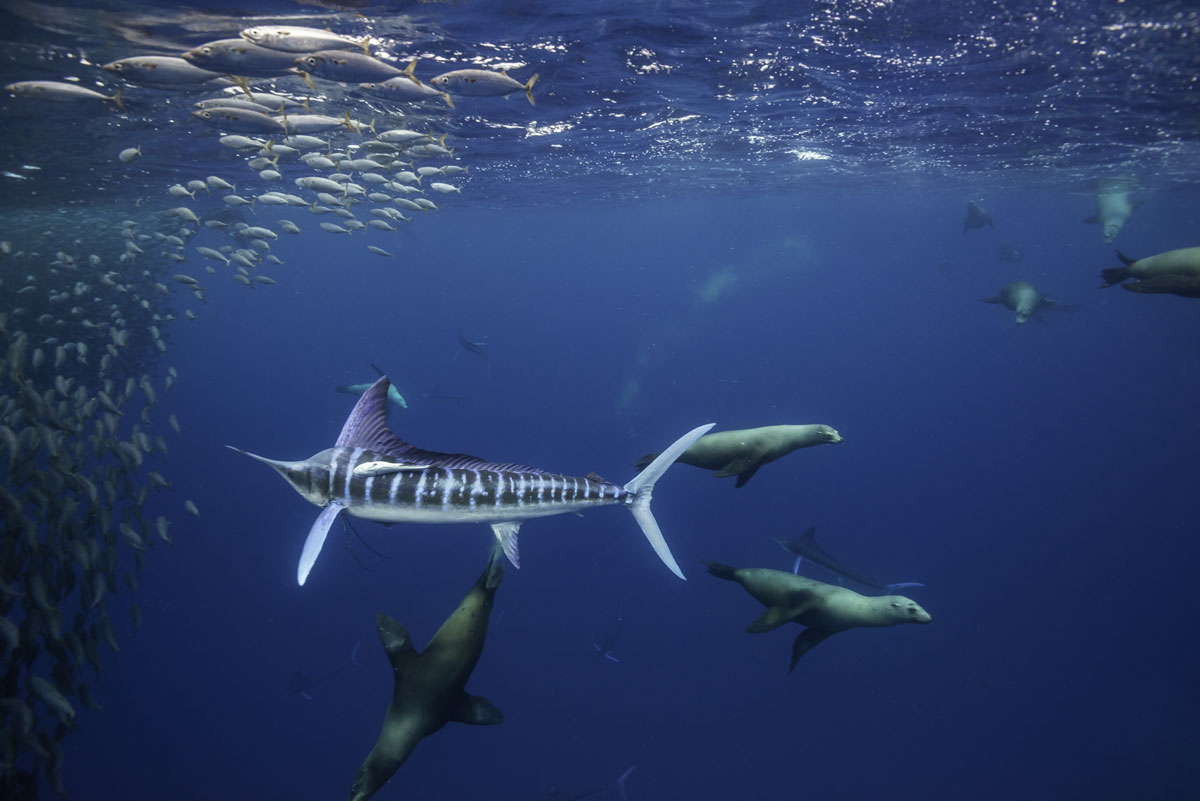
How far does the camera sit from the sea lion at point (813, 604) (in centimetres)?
428

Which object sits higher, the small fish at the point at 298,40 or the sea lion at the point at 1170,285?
the small fish at the point at 298,40

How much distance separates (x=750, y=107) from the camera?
1684 cm

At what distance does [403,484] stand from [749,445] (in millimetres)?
2758

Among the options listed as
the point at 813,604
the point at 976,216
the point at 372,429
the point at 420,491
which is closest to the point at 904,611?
the point at 813,604

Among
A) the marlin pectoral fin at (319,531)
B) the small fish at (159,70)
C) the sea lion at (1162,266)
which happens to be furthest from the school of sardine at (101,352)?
the sea lion at (1162,266)

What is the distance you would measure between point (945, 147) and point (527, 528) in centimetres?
2287

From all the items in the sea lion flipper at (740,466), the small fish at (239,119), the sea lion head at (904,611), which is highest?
the small fish at (239,119)

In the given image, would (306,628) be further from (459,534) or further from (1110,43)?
(1110,43)

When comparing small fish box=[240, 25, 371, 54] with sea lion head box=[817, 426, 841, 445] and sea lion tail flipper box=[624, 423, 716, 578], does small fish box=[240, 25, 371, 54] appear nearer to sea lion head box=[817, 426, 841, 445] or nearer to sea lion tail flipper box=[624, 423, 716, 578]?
sea lion tail flipper box=[624, 423, 716, 578]

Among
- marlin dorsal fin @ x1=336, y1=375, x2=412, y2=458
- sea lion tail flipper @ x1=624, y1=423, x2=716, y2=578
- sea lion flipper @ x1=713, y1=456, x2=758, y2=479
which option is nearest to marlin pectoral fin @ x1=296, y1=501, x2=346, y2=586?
marlin dorsal fin @ x1=336, y1=375, x2=412, y2=458

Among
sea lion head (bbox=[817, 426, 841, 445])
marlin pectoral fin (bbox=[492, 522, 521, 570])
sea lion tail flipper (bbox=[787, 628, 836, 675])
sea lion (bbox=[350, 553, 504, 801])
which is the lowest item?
sea lion tail flipper (bbox=[787, 628, 836, 675])

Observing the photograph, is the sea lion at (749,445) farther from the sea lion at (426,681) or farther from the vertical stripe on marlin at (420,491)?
the vertical stripe on marlin at (420,491)

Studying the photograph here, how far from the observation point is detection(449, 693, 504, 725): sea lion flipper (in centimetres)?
353

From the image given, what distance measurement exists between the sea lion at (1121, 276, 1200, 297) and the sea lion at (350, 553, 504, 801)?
6438 millimetres
